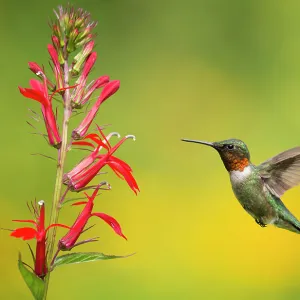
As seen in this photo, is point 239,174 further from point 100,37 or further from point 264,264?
point 100,37

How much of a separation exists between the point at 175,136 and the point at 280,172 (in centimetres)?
218

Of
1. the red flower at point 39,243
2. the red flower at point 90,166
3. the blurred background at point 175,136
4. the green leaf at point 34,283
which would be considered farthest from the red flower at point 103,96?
the blurred background at point 175,136

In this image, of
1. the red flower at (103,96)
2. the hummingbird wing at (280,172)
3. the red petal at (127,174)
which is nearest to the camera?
the red petal at (127,174)

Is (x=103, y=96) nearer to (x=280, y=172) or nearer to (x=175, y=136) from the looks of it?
(x=280, y=172)

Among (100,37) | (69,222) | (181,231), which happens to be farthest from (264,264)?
(100,37)

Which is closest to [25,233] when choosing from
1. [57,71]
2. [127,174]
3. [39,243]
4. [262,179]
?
[39,243]

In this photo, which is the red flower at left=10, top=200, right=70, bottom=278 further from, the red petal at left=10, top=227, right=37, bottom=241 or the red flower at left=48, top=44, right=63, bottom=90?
the red flower at left=48, top=44, right=63, bottom=90

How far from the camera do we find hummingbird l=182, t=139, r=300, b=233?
2.19m

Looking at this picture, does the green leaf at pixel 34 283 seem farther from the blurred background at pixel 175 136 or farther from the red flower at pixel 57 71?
the blurred background at pixel 175 136

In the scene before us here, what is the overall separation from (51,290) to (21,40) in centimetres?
195

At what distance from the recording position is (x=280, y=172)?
2.34 m

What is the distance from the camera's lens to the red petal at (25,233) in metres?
1.38

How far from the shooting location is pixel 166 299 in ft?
11.9

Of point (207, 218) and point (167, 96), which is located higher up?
point (167, 96)
